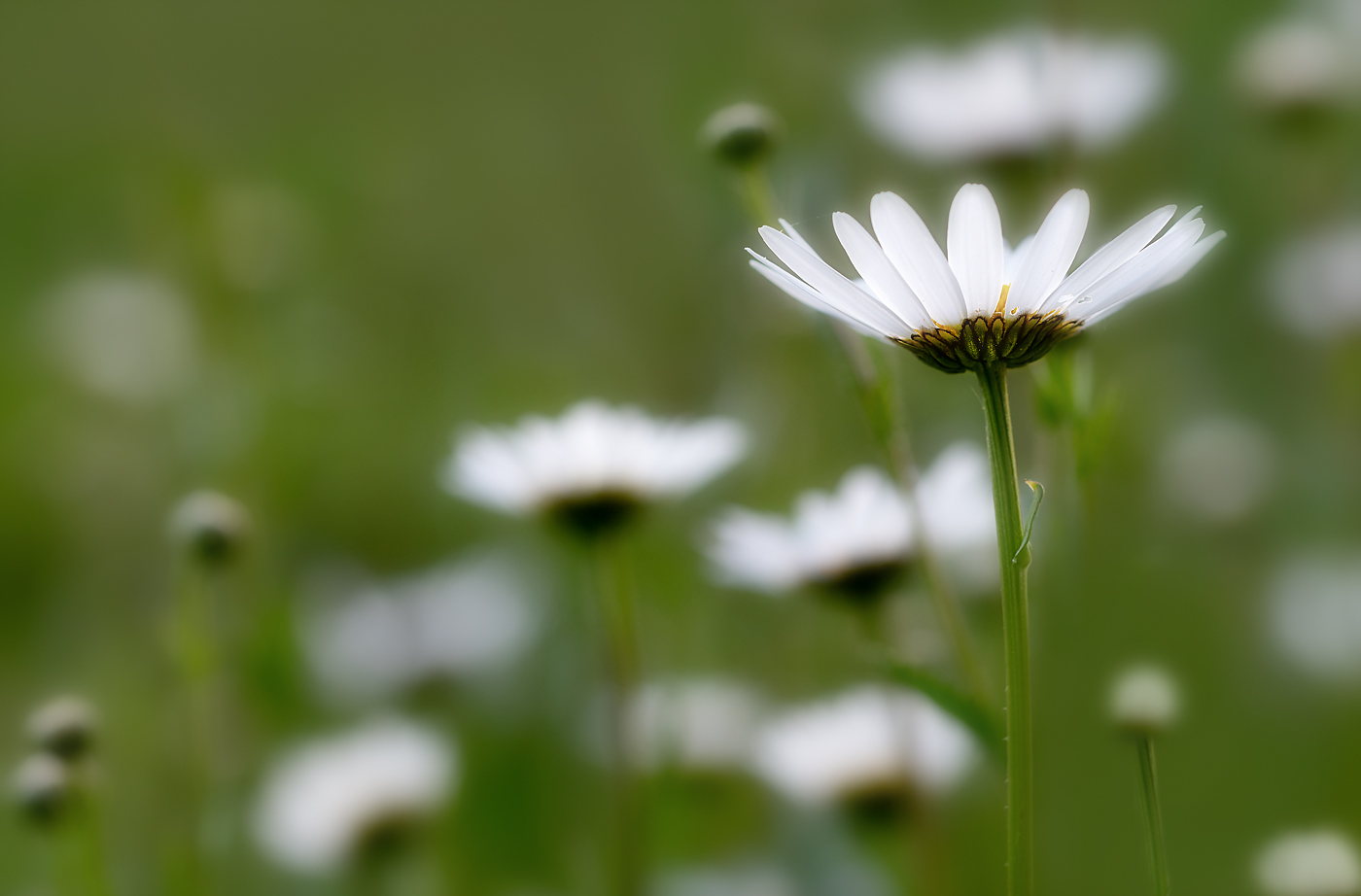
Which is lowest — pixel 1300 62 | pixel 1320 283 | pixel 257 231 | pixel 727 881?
pixel 727 881

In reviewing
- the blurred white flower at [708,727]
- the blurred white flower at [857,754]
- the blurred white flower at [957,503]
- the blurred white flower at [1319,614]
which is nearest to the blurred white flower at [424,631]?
the blurred white flower at [708,727]

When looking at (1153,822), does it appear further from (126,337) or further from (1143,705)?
(126,337)

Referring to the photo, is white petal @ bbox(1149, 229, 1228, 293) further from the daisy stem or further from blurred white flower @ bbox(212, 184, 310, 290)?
blurred white flower @ bbox(212, 184, 310, 290)

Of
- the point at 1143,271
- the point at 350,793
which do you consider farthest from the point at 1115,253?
the point at 350,793

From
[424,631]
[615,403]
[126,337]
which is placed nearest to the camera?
[424,631]

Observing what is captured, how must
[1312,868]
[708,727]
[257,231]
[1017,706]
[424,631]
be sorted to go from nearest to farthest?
1. [1017,706]
2. [1312,868]
3. [708,727]
4. [424,631]
5. [257,231]

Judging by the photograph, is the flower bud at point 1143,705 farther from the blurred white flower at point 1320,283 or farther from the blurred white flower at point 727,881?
the blurred white flower at point 1320,283

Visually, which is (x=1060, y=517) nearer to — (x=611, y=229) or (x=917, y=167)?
(x=917, y=167)
